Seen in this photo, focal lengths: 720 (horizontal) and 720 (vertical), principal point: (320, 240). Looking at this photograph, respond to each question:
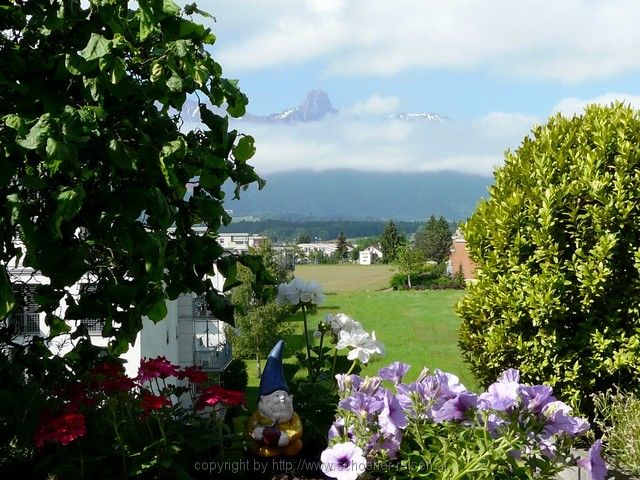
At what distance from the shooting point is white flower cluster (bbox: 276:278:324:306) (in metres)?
4.51

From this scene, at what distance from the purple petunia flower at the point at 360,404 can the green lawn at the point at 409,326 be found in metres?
8.10

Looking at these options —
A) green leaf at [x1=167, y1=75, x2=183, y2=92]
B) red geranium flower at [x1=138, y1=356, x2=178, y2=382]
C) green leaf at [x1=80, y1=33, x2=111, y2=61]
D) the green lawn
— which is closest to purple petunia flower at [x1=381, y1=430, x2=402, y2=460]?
red geranium flower at [x1=138, y1=356, x2=178, y2=382]

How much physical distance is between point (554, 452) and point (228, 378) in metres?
8.97

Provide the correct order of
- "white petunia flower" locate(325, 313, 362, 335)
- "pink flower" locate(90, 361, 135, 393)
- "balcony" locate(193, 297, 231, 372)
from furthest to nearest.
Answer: "balcony" locate(193, 297, 231, 372)
"white petunia flower" locate(325, 313, 362, 335)
"pink flower" locate(90, 361, 135, 393)

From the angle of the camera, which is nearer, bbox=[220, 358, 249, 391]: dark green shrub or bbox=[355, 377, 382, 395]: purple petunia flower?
bbox=[355, 377, 382, 395]: purple petunia flower

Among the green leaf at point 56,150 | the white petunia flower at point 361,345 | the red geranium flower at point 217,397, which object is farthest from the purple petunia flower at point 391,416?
the green leaf at point 56,150

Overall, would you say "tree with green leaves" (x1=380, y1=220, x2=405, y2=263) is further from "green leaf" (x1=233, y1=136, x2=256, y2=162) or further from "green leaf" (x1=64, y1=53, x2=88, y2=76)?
"green leaf" (x1=64, y1=53, x2=88, y2=76)

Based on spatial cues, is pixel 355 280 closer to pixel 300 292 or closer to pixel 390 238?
pixel 390 238

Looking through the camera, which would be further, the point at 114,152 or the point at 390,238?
the point at 390,238

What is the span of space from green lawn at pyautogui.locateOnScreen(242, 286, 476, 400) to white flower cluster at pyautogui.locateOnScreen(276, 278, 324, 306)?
22.4 ft

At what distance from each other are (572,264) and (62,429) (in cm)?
384

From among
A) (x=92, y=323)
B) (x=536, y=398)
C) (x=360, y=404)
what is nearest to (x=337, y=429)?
(x=360, y=404)

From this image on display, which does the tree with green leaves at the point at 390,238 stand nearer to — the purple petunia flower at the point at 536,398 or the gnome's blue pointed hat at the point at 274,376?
the gnome's blue pointed hat at the point at 274,376

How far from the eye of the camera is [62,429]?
3.00 metres
